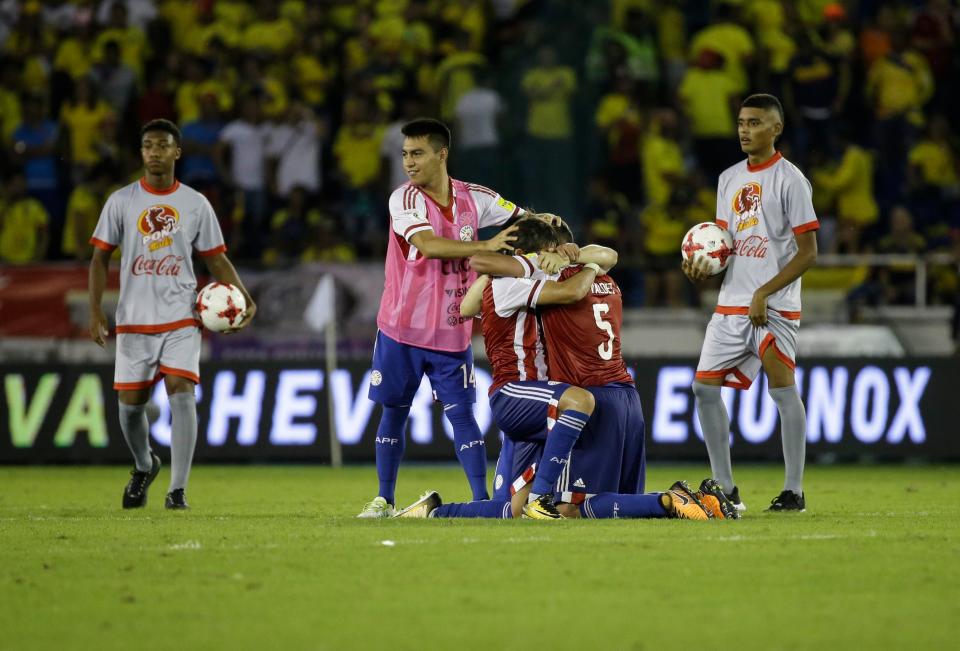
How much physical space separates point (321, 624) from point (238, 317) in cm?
493

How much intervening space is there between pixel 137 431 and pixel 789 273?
4.32 metres

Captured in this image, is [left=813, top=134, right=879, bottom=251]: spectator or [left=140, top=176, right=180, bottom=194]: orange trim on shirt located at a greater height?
[left=813, top=134, right=879, bottom=251]: spectator

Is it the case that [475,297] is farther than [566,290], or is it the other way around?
[475,297]


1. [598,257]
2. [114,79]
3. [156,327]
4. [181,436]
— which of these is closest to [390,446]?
[181,436]

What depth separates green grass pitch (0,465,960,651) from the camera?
17.4 feet

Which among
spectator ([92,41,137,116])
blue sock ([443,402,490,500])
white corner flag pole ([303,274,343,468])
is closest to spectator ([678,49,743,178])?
white corner flag pole ([303,274,343,468])

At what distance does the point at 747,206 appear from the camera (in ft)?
31.7

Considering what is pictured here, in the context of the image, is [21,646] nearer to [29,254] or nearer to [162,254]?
[162,254]

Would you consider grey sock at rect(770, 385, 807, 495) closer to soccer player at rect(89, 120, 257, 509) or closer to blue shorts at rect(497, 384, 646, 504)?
blue shorts at rect(497, 384, 646, 504)

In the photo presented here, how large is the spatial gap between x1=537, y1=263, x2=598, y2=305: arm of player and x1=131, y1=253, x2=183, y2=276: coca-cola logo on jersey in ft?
8.68

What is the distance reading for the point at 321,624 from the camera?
5508mm

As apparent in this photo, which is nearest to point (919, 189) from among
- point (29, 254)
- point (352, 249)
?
point (352, 249)

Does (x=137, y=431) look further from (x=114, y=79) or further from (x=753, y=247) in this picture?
(x=114, y=79)

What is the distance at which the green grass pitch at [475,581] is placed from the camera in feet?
17.4
